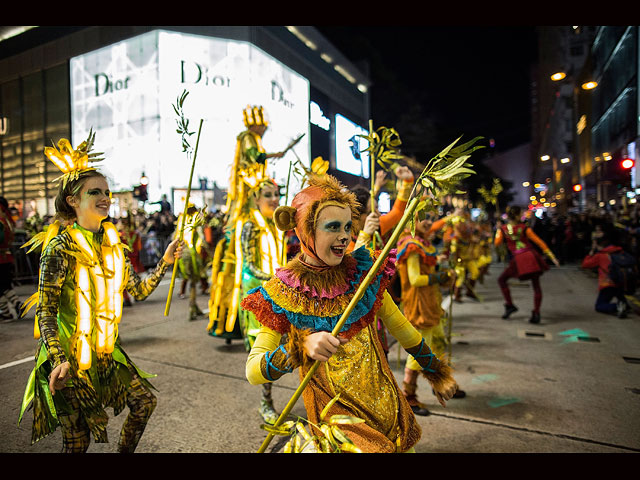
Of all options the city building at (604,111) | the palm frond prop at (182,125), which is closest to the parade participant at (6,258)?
the palm frond prop at (182,125)

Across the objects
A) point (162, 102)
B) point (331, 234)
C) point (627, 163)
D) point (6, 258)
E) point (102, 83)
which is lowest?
point (6, 258)

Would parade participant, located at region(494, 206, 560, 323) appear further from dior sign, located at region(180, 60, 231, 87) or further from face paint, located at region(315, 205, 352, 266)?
dior sign, located at region(180, 60, 231, 87)

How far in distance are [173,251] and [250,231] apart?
49.4 inches

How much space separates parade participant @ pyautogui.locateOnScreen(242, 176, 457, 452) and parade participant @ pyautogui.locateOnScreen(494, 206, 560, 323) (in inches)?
217

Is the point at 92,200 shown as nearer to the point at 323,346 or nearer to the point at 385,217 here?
the point at 323,346

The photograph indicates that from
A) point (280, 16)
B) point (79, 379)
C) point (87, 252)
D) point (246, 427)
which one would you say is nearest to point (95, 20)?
point (280, 16)

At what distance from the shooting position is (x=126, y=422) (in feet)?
7.47

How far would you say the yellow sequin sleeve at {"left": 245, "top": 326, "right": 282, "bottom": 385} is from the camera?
1.62m

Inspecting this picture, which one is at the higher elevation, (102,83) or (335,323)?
(102,83)

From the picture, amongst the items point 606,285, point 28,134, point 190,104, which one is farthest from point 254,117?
point 190,104

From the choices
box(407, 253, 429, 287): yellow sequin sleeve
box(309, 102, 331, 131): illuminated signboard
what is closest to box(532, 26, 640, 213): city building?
box(407, 253, 429, 287): yellow sequin sleeve
